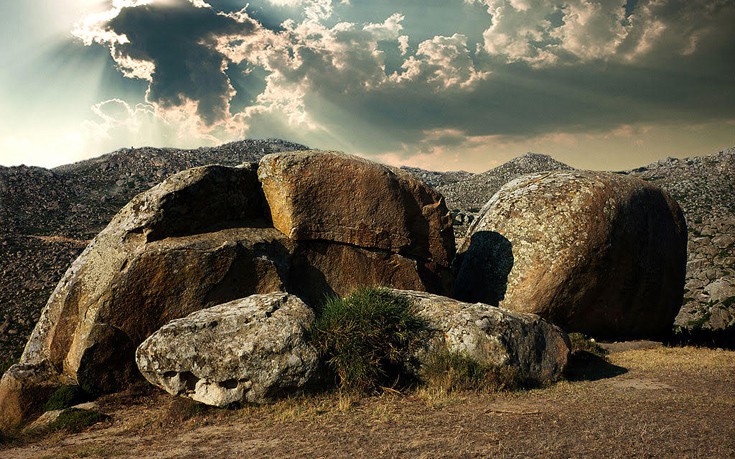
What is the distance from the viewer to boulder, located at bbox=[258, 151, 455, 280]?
1337 cm

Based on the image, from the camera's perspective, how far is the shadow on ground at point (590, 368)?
1145 centimetres

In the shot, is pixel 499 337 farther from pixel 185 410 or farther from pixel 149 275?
pixel 149 275

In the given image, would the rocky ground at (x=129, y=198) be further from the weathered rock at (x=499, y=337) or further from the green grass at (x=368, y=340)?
the green grass at (x=368, y=340)

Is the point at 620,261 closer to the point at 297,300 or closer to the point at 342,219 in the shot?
the point at 342,219

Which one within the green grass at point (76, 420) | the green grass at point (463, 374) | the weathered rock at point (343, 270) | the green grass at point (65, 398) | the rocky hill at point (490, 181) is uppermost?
the rocky hill at point (490, 181)

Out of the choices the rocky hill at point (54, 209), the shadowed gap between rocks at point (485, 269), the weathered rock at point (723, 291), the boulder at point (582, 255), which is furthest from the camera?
the rocky hill at point (54, 209)

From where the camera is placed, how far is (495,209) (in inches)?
636

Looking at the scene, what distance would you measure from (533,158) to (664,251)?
85.6m

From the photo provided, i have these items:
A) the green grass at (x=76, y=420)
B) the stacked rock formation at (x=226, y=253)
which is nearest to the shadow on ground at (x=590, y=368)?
the stacked rock formation at (x=226, y=253)

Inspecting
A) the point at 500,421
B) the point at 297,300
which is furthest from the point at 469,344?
the point at 297,300

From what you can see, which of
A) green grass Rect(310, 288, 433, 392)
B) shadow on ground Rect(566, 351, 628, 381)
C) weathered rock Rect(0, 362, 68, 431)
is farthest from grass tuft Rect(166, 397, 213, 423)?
shadow on ground Rect(566, 351, 628, 381)

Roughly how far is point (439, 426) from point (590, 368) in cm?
592

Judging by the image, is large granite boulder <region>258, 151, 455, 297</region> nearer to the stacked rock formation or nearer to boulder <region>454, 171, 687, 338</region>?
A: the stacked rock formation

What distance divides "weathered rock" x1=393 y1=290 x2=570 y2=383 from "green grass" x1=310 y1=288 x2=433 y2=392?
16.6 inches
